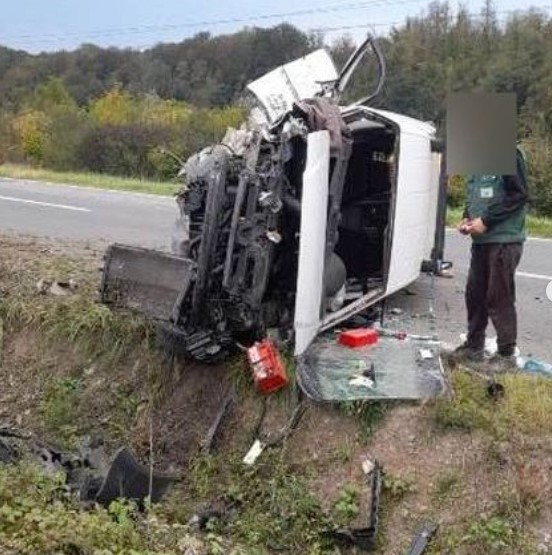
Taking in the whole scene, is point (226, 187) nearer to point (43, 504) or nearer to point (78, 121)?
point (43, 504)

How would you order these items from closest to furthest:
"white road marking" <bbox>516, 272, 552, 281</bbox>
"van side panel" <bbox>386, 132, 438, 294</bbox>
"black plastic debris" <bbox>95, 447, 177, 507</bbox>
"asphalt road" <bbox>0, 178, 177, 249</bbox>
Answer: "black plastic debris" <bbox>95, 447, 177, 507</bbox>
"van side panel" <bbox>386, 132, 438, 294</bbox>
"white road marking" <bbox>516, 272, 552, 281</bbox>
"asphalt road" <bbox>0, 178, 177, 249</bbox>

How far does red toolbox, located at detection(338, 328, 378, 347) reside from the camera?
5.51 m

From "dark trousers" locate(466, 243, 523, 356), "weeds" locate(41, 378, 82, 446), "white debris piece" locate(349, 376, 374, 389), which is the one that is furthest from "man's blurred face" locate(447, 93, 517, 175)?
"weeds" locate(41, 378, 82, 446)

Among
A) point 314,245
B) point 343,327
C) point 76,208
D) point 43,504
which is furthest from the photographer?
point 76,208

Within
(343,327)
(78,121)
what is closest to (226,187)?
(343,327)

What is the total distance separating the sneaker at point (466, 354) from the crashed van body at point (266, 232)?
2.46 ft

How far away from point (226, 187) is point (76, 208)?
9759mm

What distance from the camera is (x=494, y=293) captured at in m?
5.29

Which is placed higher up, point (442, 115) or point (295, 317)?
point (442, 115)

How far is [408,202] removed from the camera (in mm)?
6066

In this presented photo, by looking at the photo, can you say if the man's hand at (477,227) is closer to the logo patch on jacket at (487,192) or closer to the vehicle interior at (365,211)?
the logo patch on jacket at (487,192)

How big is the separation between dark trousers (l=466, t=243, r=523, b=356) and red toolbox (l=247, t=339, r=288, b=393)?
139 cm

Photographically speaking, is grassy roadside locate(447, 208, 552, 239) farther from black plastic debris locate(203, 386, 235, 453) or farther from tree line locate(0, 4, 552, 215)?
black plastic debris locate(203, 386, 235, 453)

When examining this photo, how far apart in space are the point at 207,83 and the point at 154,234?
136 ft
